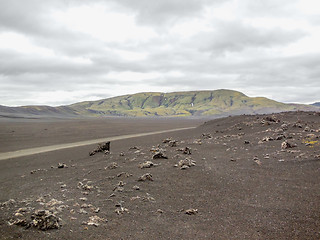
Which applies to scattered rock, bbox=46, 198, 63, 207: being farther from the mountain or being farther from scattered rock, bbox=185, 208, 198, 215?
the mountain

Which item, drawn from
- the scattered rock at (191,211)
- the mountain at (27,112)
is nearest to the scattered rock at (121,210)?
the scattered rock at (191,211)

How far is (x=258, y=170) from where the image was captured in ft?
31.9

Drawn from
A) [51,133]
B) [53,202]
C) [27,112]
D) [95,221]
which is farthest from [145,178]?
[27,112]

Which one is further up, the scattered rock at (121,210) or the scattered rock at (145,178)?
the scattered rock at (145,178)

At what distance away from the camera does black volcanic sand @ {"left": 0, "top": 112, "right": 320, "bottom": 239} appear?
5.43m

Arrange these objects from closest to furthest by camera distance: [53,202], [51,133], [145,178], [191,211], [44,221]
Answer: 1. [44,221]
2. [191,211]
3. [53,202]
4. [145,178]
5. [51,133]

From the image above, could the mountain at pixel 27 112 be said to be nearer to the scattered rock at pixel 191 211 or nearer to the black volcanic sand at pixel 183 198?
the black volcanic sand at pixel 183 198

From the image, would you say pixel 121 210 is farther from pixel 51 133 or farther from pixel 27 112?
pixel 27 112

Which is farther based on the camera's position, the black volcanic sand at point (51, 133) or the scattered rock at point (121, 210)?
the black volcanic sand at point (51, 133)

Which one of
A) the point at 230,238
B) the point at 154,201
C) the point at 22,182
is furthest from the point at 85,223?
the point at 22,182

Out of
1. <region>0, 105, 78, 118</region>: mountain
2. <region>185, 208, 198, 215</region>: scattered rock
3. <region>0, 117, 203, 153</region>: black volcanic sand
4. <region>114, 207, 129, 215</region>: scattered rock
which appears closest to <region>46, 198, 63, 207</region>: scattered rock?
<region>114, 207, 129, 215</region>: scattered rock

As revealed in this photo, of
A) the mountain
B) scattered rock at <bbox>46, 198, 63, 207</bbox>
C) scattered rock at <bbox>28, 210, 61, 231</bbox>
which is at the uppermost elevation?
the mountain

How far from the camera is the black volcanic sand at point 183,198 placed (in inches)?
214

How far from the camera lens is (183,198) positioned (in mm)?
7441
